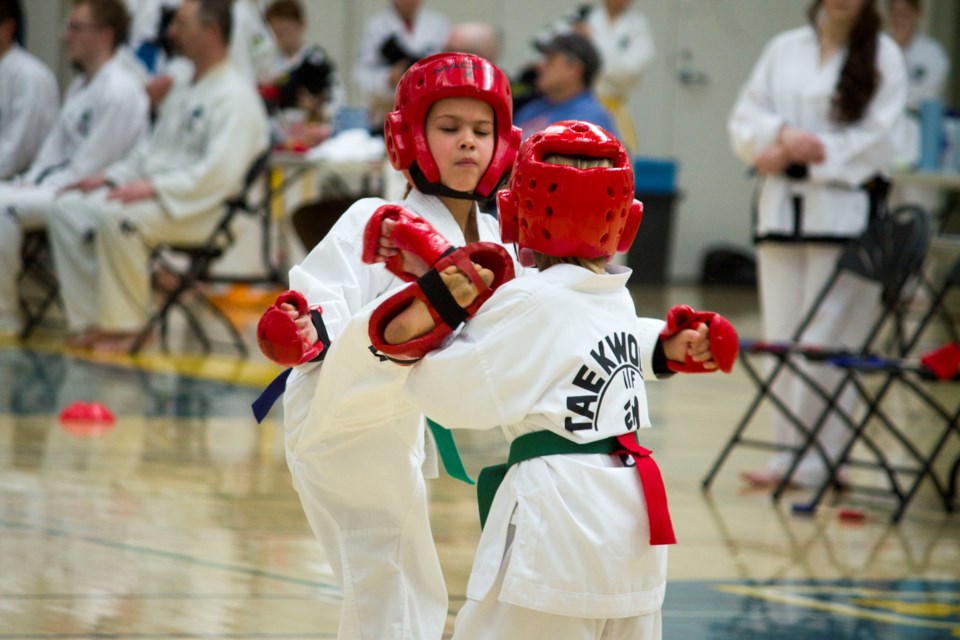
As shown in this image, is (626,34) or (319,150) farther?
(626,34)

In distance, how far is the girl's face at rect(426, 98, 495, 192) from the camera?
2.84 m

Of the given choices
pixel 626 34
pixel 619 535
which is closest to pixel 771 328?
pixel 619 535

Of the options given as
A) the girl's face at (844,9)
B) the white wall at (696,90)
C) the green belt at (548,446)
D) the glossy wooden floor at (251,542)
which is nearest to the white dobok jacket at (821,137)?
the girl's face at (844,9)

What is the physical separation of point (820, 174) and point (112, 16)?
5.10m

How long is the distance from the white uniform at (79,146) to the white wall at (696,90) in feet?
20.0

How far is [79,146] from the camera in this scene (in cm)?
906

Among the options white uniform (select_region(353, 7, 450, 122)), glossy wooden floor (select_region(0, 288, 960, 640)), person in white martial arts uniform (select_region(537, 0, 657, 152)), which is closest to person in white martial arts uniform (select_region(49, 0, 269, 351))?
glossy wooden floor (select_region(0, 288, 960, 640))

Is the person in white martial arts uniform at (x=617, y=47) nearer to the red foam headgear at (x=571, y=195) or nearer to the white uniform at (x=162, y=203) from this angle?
the white uniform at (x=162, y=203)

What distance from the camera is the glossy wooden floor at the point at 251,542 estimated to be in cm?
363

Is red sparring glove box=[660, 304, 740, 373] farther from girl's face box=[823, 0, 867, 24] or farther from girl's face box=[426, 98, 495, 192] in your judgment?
girl's face box=[823, 0, 867, 24]

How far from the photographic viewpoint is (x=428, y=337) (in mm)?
2221

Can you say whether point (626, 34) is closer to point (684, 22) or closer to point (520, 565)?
point (684, 22)

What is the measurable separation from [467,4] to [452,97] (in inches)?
462

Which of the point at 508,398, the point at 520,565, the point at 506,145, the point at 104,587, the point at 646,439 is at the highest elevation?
the point at 506,145
